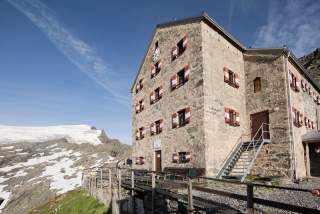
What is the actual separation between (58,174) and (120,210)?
2070cm

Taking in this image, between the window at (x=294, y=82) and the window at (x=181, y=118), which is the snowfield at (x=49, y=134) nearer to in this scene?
the window at (x=181, y=118)

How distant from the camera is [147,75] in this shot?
24484mm

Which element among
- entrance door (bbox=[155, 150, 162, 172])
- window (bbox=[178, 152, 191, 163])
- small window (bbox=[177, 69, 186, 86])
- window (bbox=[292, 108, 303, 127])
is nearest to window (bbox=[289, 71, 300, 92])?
window (bbox=[292, 108, 303, 127])

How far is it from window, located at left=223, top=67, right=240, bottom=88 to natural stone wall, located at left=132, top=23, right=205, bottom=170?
8.04 ft

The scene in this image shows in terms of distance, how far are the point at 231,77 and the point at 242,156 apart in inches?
219

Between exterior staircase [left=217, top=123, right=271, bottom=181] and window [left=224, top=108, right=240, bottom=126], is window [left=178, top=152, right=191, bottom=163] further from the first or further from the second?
window [left=224, top=108, right=240, bottom=126]

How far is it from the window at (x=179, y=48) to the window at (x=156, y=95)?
108 inches

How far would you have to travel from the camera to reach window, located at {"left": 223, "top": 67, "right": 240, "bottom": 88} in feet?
59.9

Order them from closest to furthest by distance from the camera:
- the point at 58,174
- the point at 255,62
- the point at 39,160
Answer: the point at 255,62 < the point at 58,174 < the point at 39,160

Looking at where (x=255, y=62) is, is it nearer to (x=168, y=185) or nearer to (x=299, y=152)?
(x=299, y=152)

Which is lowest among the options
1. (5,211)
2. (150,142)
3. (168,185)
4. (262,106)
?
(5,211)

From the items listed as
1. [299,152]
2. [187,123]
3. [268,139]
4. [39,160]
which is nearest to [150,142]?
[187,123]

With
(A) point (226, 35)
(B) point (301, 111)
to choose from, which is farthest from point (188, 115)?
(B) point (301, 111)

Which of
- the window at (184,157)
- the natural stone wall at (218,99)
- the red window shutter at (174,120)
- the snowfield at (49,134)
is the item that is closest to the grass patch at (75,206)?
the window at (184,157)
